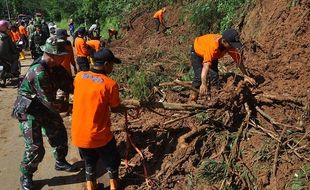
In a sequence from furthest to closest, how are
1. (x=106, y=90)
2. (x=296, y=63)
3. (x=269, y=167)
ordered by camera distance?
(x=296, y=63)
(x=269, y=167)
(x=106, y=90)

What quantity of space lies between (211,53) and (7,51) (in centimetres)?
695

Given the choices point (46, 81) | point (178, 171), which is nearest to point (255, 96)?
point (178, 171)

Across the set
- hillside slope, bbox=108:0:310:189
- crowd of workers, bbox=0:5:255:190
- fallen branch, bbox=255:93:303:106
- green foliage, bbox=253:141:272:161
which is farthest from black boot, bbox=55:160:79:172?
fallen branch, bbox=255:93:303:106

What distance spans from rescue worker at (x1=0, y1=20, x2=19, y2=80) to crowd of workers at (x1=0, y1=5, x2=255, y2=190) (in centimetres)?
574

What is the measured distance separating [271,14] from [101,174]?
4.58 metres

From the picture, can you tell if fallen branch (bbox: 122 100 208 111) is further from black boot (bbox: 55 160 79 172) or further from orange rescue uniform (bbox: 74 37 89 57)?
orange rescue uniform (bbox: 74 37 89 57)

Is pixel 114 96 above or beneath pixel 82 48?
above

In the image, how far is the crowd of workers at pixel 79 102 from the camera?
13.7ft

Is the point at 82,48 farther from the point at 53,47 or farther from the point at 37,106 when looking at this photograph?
the point at 53,47

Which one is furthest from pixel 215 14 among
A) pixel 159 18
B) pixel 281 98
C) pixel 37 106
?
pixel 37 106

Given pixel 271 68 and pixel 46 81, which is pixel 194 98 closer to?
pixel 271 68

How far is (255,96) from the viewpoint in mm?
5465

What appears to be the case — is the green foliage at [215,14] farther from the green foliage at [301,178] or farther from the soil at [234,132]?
the green foliage at [301,178]

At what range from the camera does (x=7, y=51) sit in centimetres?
1038
